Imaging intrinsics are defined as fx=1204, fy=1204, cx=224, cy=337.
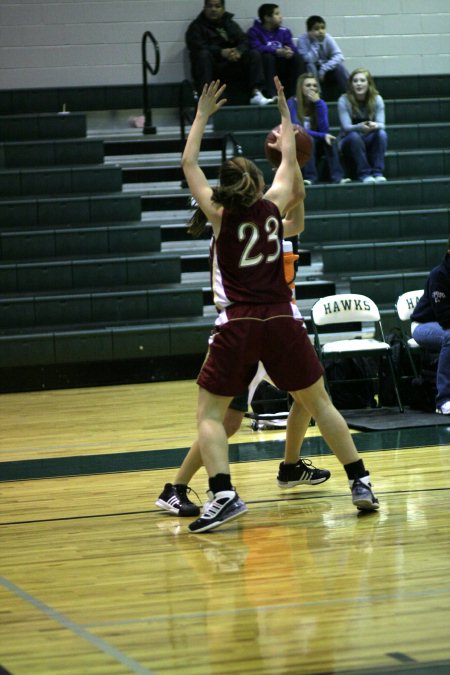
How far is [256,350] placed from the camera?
4582 millimetres

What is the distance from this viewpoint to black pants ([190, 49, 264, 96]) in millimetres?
11992

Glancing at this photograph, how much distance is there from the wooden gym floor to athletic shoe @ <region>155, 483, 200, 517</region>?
7 centimetres

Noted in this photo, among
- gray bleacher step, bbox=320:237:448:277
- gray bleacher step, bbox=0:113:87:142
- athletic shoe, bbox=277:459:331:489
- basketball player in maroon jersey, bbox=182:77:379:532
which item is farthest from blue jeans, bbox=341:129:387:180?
basketball player in maroon jersey, bbox=182:77:379:532

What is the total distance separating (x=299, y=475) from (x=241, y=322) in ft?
3.51

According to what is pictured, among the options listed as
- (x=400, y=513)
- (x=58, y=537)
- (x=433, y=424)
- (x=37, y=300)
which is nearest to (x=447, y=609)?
(x=400, y=513)

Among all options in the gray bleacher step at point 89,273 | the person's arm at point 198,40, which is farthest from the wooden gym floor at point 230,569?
the person's arm at point 198,40

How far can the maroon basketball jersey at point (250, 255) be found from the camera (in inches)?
180

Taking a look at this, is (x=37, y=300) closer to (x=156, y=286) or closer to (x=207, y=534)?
(x=156, y=286)

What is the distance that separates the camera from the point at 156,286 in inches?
416

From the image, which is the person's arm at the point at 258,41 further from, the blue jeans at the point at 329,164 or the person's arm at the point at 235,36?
the blue jeans at the point at 329,164

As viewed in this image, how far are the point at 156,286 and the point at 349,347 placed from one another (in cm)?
339

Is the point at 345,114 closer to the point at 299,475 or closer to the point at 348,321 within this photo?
the point at 348,321

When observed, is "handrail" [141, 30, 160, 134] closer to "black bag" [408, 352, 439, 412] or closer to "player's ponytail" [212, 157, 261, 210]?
"black bag" [408, 352, 439, 412]

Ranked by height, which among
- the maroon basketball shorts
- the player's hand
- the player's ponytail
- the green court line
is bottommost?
the green court line
